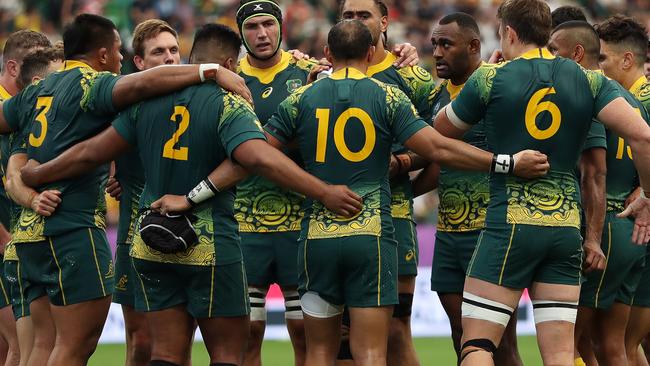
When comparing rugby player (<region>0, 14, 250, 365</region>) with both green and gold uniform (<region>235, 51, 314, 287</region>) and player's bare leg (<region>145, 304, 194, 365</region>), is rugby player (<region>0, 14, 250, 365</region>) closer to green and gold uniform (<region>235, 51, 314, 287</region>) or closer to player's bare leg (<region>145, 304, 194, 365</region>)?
player's bare leg (<region>145, 304, 194, 365</region>)

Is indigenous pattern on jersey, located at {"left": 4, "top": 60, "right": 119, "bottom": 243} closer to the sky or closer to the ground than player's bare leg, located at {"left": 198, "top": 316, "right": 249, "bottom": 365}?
closer to the sky

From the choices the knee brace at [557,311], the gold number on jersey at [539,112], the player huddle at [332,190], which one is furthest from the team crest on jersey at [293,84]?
the knee brace at [557,311]

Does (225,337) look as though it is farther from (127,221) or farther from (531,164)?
(531,164)

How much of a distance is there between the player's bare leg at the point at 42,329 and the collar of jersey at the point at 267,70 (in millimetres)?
2575

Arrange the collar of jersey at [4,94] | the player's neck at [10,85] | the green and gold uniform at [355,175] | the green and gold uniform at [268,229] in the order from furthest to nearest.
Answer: the player's neck at [10,85], the collar of jersey at [4,94], the green and gold uniform at [268,229], the green and gold uniform at [355,175]

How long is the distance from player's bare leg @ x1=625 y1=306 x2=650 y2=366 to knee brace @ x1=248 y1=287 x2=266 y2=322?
9.79 ft

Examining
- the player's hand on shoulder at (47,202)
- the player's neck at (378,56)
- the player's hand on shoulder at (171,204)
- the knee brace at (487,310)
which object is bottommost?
the knee brace at (487,310)

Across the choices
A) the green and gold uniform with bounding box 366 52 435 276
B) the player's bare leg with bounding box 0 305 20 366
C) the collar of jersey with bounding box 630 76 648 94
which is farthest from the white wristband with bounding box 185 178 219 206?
the collar of jersey with bounding box 630 76 648 94

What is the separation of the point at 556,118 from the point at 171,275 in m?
2.76

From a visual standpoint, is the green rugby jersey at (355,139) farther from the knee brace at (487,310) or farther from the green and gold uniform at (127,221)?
the green and gold uniform at (127,221)

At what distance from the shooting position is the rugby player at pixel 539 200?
7320mm

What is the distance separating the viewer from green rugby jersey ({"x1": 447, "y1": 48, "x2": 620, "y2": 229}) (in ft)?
24.1

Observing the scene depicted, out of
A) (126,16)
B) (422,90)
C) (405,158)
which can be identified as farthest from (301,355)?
(126,16)

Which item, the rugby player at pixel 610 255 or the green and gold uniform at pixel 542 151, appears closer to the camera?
the green and gold uniform at pixel 542 151
